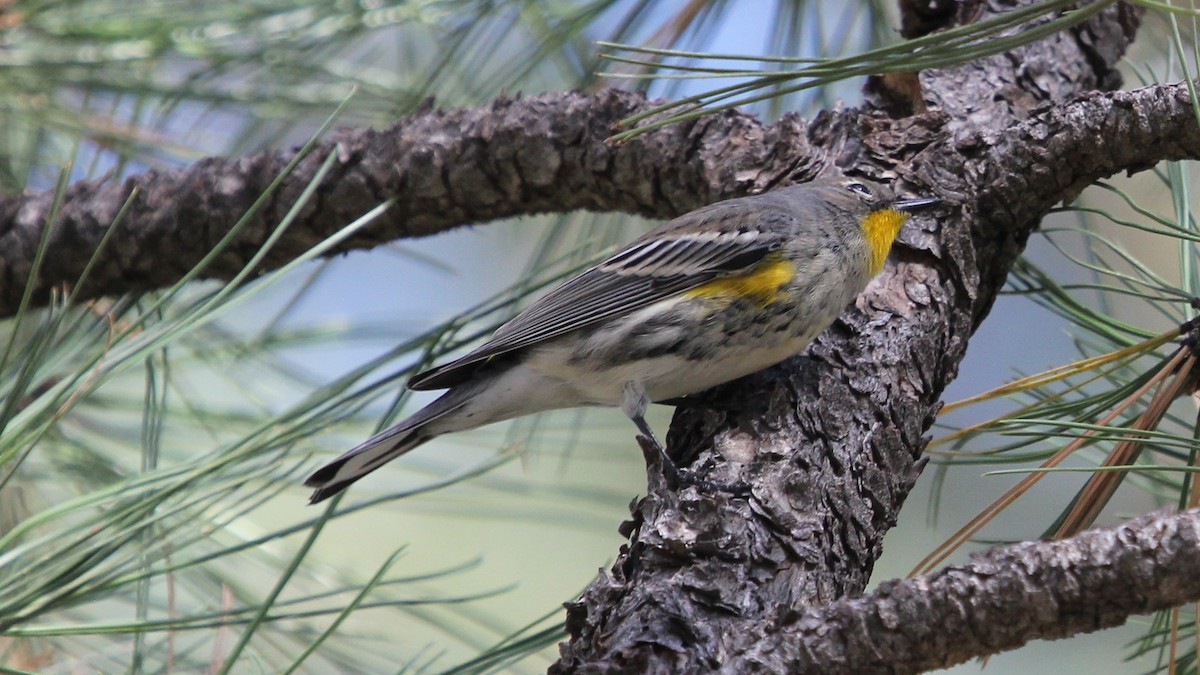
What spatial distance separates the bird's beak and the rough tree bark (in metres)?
0.03

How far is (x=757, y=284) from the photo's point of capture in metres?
2.09

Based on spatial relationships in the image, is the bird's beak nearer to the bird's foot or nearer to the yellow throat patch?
the yellow throat patch

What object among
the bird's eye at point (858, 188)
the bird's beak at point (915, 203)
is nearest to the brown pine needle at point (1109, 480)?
the bird's beak at point (915, 203)

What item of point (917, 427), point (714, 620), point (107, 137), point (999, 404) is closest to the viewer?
point (714, 620)

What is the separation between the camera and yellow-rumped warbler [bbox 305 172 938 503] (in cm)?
197

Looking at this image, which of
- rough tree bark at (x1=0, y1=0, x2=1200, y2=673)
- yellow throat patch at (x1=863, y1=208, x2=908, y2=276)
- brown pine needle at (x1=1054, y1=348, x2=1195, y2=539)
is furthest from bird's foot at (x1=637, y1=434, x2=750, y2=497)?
yellow throat patch at (x1=863, y1=208, x2=908, y2=276)

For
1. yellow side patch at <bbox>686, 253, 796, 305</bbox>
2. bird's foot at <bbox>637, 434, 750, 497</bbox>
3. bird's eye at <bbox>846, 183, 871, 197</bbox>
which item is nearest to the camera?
bird's foot at <bbox>637, 434, 750, 497</bbox>

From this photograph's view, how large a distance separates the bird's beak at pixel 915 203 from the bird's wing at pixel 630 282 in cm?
36

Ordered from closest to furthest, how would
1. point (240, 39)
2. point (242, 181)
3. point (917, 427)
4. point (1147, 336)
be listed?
point (917, 427) < point (1147, 336) < point (242, 181) < point (240, 39)

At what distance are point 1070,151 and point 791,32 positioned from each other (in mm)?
1146

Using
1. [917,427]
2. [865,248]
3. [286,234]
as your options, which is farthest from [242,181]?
[917,427]

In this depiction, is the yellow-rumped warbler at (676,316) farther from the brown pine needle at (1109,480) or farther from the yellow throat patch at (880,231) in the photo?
the brown pine needle at (1109,480)

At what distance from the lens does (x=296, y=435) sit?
5.54 feet

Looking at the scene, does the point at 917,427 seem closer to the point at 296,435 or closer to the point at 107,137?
the point at 296,435
